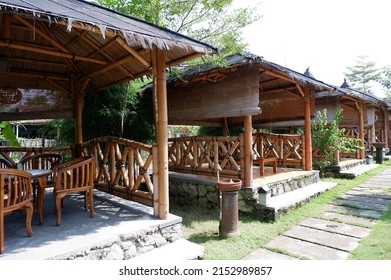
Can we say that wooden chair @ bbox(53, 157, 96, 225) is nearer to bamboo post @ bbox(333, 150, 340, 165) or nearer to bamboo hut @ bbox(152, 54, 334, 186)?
bamboo hut @ bbox(152, 54, 334, 186)

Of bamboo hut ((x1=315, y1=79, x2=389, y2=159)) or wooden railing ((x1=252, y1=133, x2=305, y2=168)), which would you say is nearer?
wooden railing ((x1=252, y1=133, x2=305, y2=168))

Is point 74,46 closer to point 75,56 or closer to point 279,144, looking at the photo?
point 75,56

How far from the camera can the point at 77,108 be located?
588 centimetres

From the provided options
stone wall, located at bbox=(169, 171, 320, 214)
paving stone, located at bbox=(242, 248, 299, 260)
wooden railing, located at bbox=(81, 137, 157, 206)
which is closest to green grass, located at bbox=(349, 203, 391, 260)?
paving stone, located at bbox=(242, 248, 299, 260)

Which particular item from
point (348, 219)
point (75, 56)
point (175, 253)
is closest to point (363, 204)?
point (348, 219)

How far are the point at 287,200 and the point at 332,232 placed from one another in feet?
4.41

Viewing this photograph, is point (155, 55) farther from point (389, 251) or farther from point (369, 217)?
point (369, 217)

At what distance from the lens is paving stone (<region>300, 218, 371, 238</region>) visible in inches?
168

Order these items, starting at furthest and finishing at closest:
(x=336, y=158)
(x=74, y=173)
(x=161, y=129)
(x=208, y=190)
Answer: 1. (x=336, y=158)
2. (x=208, y=190)
3. (x=74, y=173)
4. (x=161, y=129)

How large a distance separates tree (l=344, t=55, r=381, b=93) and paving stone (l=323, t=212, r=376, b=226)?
36.1 meters

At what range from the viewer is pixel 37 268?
245cm

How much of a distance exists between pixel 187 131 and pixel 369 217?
16182 millimetres

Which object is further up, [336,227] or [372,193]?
[372,193]

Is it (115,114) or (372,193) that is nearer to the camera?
(115,114)
